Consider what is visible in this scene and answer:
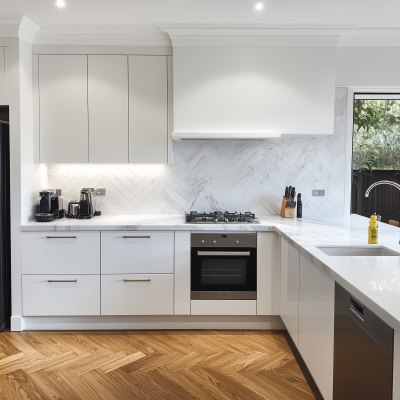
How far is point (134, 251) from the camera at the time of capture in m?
3.31

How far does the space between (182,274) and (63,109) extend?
172 cm

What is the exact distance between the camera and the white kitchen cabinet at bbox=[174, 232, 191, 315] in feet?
10.8

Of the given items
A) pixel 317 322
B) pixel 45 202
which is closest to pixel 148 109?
pixel 45 202

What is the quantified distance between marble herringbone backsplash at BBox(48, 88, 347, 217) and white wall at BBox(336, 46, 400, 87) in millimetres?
544

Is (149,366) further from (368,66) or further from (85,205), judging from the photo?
(368,66)

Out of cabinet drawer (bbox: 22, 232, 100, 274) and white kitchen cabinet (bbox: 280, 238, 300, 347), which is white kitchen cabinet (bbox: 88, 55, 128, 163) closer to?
cabinet drawer (bbox: 22, 232, 100, 274)

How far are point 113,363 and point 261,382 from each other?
1.00 meters

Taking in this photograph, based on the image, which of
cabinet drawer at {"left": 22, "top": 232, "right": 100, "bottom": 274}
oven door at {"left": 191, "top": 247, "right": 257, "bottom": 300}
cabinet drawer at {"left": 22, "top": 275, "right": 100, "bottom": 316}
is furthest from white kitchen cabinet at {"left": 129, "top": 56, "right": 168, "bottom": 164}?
cabinet drawer at {"left": 22, "top": 275, "right": 100, "bottom": 316}

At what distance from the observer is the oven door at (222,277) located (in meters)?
3.32

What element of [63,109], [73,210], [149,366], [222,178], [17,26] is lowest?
[149,366]

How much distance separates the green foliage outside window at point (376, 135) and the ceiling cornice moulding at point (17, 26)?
292cm

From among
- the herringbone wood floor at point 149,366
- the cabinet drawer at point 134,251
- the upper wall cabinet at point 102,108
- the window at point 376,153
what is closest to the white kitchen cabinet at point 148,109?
the upper wall cabinet at point 102,108

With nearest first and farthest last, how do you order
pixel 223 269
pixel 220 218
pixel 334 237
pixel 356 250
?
pixel 356 250, pixel 334 237, pixel 223 269, pixel 220 218

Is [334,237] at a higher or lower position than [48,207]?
lower
